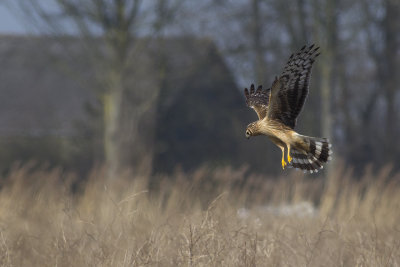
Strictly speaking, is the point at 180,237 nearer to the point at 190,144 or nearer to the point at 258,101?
the point at 258,101

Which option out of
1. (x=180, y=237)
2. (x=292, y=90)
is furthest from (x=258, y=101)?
(x=180, y=237)

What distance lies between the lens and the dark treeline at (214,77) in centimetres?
1404

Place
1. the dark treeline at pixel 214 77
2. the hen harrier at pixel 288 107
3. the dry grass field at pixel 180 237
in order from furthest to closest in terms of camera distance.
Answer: the dark treeline at pixel 214 77
the hen harrier at pixel 288 107
the dry grass field at pixel 180 237

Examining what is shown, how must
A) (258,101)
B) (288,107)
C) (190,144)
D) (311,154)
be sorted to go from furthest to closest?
(190,144) → (258,101) → (311,154) → (288,107)

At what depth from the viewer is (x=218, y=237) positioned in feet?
16.3

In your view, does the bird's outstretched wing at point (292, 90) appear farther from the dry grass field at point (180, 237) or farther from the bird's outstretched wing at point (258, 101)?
the dry grass field at point (180, 237)

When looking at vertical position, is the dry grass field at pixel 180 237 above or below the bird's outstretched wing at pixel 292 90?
below

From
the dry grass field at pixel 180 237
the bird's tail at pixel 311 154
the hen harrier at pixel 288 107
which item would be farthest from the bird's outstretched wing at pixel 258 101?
the dry grass field at pixel 180 237

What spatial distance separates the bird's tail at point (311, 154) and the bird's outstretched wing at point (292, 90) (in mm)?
208

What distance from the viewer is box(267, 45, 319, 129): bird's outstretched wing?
17.3 feet

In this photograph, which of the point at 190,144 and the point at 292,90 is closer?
the point at 292,90

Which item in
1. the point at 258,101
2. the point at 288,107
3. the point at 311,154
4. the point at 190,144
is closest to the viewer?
the point at 288,107

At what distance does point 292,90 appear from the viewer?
5.32m

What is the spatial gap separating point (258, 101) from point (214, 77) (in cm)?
1655
